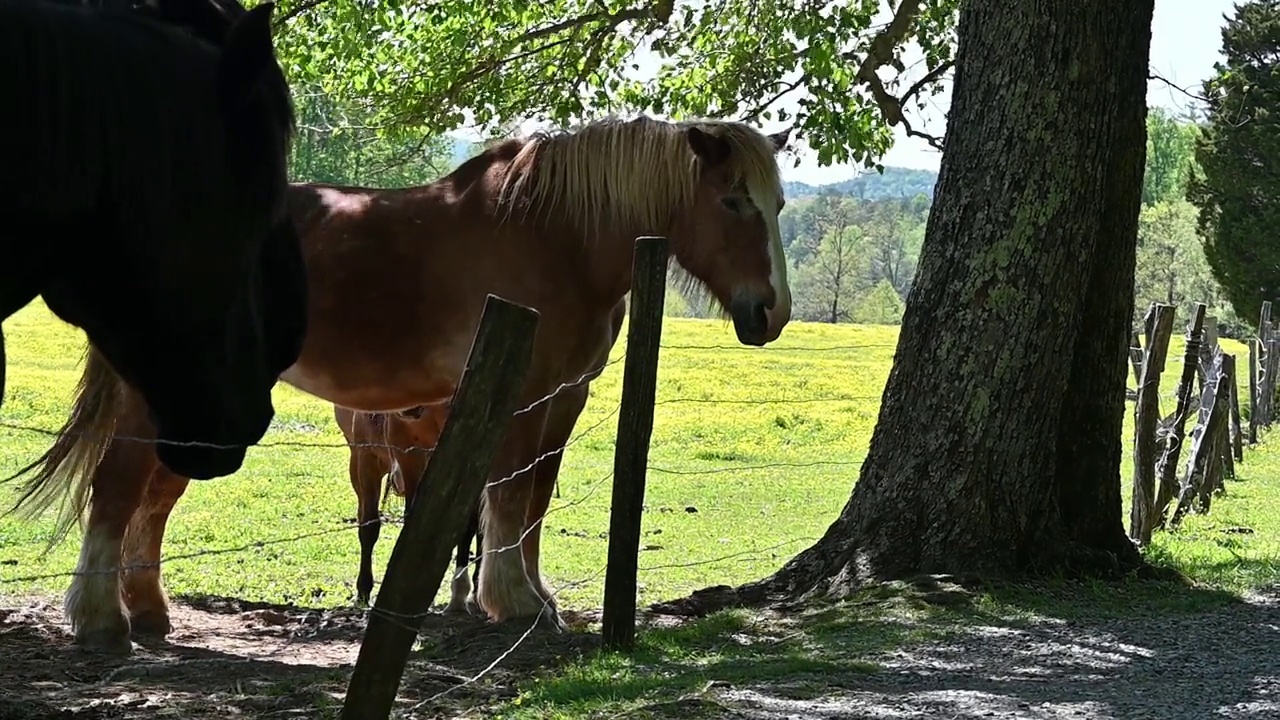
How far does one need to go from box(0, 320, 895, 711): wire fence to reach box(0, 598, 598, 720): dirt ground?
13cm

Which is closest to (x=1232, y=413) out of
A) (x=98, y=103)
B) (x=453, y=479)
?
(x=453, y=479)

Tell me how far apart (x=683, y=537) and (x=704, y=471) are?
2.25 feet

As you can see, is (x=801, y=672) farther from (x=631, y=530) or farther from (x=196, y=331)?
(x=196, y=331)

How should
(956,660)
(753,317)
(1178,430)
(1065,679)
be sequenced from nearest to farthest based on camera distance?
(1065,679) < (956,660) < (753,317) < (1178,430)

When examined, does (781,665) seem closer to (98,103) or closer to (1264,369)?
(98,103)

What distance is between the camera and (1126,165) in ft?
20.2

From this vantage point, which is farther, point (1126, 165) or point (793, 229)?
point (793, 229)

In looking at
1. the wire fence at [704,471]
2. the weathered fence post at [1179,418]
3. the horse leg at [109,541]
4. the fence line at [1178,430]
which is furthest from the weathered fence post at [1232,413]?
the horse leg at [109,541]

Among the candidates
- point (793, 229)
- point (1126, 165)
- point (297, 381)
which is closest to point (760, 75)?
point (1126, 165)

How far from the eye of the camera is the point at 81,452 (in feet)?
18.6

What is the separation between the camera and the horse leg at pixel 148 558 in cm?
606

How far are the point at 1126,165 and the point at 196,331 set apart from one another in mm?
4975

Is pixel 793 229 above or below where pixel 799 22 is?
above

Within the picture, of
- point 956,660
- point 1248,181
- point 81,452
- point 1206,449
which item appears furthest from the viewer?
point 1248,181
